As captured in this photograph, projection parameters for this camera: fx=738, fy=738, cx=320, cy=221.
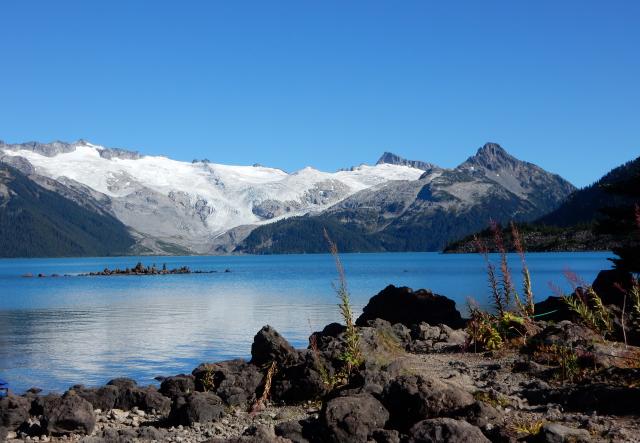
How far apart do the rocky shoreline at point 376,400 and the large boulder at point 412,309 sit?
13938 mm

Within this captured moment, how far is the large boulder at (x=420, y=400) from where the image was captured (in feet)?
43.8

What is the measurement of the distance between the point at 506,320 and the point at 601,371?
6.15 m

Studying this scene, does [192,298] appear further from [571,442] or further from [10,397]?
[571,442]

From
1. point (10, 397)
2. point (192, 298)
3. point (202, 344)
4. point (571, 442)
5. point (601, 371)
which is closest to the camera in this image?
point (571, 442)

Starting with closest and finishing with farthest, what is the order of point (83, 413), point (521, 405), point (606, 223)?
1. point (521, 405)
2. point (83, 413)
3. point (606, 223)

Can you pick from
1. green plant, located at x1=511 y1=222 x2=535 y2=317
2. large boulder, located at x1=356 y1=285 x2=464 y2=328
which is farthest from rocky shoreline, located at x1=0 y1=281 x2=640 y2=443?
large boulder, located at x1=356 y1=285 x2=464 y2=328

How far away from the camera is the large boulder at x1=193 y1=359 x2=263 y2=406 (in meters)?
19.4

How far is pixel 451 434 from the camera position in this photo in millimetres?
11688

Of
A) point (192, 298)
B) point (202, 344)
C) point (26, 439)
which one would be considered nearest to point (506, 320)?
point (26, 439)

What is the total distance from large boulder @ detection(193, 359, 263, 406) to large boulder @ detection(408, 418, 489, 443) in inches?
320

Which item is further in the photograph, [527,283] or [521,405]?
[527,283]

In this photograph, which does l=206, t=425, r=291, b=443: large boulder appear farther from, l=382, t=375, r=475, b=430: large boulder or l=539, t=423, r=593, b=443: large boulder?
l=539, t=423, r=593, b=443: large boulder

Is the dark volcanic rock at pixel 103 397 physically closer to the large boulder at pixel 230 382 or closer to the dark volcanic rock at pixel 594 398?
the large boulder at pixel 230 382

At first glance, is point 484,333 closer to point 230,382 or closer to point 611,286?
point 230,382
